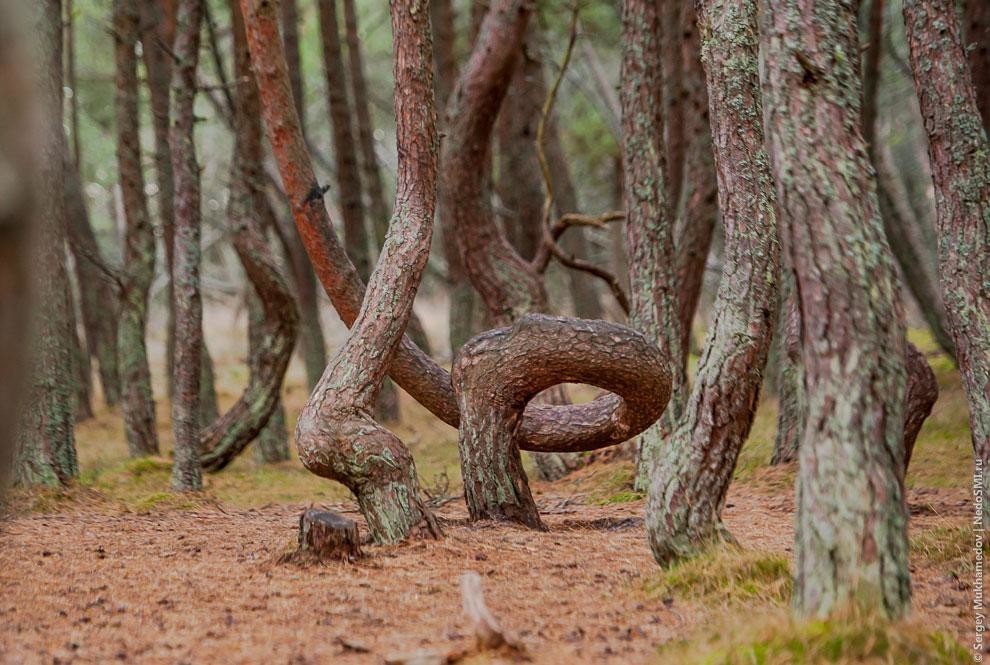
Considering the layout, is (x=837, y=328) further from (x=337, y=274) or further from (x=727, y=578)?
(x=337, y=274)

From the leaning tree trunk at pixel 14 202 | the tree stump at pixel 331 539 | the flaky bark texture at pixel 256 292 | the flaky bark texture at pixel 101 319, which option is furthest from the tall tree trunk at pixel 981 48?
the flaky bark texture at pixel 101 319

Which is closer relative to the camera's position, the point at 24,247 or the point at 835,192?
the point at 24,247

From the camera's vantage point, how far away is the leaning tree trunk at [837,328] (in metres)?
3.53

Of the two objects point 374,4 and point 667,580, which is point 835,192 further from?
point 374,4

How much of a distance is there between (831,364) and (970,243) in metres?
2.89

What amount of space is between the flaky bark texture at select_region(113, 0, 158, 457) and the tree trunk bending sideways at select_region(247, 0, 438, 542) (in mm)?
4665

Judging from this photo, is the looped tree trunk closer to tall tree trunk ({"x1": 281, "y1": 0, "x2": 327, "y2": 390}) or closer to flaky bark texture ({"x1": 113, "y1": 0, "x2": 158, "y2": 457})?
flaky bark texture ({"x1": 113, "y1": 0, "x2": 158, "y2": 457})

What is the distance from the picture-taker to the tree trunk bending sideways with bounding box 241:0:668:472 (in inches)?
289

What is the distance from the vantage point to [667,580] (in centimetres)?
470

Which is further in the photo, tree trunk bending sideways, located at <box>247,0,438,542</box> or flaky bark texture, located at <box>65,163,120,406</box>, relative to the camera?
flaky bark texture, located at <box>65,163,120,406</box>

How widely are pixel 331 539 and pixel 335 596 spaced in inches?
26.3

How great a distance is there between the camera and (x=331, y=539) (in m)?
5.29

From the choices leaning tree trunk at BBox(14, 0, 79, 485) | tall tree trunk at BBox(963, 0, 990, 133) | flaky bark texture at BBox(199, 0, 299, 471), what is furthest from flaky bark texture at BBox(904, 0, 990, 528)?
flaky bark texture at BBox(199, 0, 299, 471)

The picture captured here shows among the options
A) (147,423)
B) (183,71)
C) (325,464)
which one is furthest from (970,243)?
(147,423)
